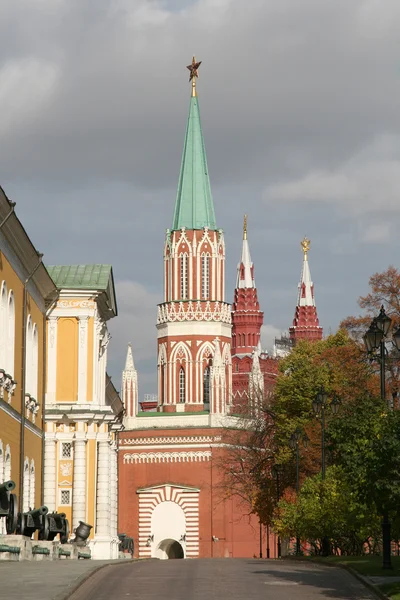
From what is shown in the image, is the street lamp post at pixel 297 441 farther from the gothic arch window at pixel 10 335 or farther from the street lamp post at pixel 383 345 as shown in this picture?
the street lamp post at pixel 383 345

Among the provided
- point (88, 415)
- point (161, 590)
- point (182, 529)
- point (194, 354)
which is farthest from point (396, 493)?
point (194, 354)

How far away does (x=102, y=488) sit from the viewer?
52.4 metres

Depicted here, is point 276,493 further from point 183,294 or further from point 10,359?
point 183,294

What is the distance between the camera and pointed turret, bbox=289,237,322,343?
525 ft

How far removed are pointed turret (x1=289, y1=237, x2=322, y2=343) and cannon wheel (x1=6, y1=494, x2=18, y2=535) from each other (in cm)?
12611

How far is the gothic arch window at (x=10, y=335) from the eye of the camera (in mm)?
37906

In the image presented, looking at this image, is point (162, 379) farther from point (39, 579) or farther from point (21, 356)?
point (39, 579)

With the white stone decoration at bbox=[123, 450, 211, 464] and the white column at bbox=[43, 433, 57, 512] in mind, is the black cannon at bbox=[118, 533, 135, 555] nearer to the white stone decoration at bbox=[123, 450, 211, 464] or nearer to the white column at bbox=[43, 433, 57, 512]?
the white column at bbox=[43, 433, 57, 512]

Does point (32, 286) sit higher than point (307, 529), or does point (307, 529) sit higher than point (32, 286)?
point (32, 286)

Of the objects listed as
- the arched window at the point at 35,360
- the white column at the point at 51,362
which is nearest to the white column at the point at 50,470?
the white column at the point at 51,362

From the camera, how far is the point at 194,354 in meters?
109

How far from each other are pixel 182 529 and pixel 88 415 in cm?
4900

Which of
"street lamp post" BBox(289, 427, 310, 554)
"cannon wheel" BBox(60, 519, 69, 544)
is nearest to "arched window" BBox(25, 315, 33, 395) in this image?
"cannon wheel" BBox(60, 519, 69, 544)

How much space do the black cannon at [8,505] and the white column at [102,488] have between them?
17459mm
